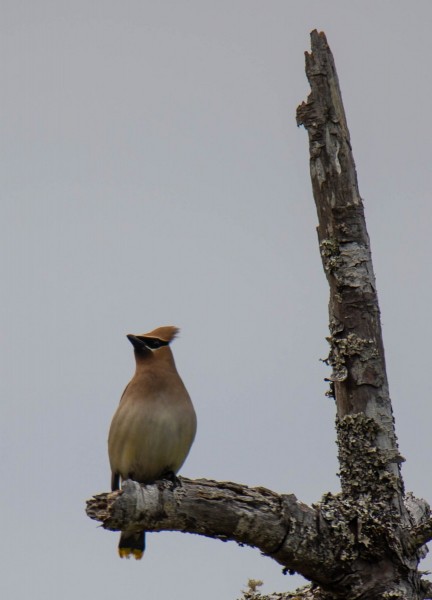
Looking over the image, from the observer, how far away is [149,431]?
23.0ft

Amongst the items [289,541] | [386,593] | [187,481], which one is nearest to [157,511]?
[187,481]

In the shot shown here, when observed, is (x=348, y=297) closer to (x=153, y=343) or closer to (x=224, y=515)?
(x=224, y=515)

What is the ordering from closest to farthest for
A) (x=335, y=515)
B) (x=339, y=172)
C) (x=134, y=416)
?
1. (x=335, y=515)
2. (x=339, y=172)
3. (x=134, y=416)

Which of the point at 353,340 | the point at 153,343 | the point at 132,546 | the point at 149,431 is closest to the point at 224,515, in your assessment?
the point at 353,340

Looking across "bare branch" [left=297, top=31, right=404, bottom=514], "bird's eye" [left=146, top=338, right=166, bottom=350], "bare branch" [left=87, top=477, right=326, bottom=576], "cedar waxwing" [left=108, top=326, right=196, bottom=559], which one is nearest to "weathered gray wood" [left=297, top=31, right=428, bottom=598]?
"bare branch" [left=297, top=31, right=404, bottom=514]

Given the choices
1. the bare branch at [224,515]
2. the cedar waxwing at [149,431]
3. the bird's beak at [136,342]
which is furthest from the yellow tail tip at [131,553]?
the bare branch at [224,515]

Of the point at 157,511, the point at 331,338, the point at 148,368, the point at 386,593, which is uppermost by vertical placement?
the point at 148,368

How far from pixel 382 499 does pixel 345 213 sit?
1.46 metres

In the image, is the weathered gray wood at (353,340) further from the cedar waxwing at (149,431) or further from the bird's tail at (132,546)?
the bird's tail at (132,546)

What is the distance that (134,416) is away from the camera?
23.2 ft

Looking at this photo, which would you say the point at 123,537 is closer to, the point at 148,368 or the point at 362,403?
the point at 148,368

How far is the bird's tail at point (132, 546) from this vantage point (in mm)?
7328

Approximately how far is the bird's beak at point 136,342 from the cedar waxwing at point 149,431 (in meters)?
0.21

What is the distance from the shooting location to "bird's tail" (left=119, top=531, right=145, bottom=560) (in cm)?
733
